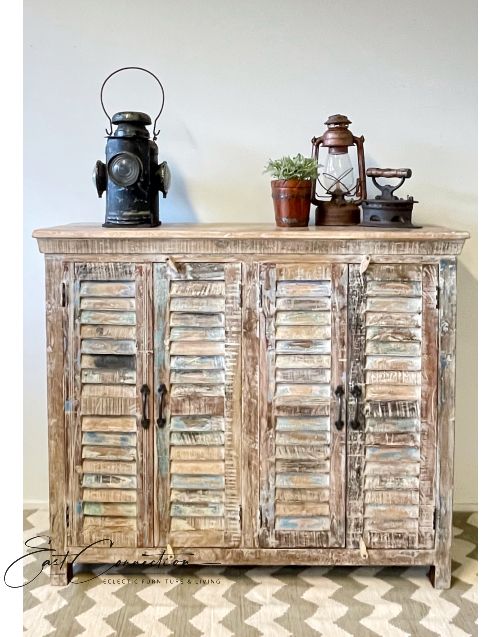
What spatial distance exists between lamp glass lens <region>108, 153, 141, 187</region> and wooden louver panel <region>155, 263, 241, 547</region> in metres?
0.36

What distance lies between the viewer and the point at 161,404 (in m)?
2.96

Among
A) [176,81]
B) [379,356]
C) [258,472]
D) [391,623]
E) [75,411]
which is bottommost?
[391,623]

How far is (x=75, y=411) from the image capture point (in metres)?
2.96

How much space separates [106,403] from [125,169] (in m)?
0.82

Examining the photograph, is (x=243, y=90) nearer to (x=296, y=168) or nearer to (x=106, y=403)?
(x=296, y=168)

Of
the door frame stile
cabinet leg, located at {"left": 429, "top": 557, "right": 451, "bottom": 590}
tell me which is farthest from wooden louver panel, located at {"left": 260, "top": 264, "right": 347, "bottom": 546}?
cabinet leg, located at {"left": 429, "top": 557, "right": 451, "bottom": 590}

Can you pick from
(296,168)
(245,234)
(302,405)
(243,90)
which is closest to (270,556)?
(302,405)

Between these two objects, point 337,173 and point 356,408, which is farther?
point 337,173

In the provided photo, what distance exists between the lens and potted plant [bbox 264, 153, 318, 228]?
3062 millimetres

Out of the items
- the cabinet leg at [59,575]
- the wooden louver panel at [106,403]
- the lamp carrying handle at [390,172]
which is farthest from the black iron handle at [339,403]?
the cabinet leg at [59,575]

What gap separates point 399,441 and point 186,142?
145cm

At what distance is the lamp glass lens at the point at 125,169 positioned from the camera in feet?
9.93

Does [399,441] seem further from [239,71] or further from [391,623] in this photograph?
[239,71]
